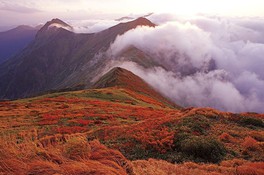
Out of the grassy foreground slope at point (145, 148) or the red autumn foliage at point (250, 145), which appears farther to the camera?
the red autumn foliage at point (250, 145)

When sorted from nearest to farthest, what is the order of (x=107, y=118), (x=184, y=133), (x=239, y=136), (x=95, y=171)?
(x=95, y=171)
(x=184, y=133)
(x=239, y=136)
(x=107, y=118)

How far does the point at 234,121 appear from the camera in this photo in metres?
27.4

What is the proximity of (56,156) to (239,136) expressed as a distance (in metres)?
16.9

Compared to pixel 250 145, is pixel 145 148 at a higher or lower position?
lower

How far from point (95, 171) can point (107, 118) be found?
29132 mm

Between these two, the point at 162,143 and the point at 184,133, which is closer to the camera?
the point at 162,143

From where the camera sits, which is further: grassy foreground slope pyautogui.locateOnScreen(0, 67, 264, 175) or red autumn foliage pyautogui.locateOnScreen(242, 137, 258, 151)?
red autumn foliage pyautogui.locateOnScreen(242, 137, 258, 151)

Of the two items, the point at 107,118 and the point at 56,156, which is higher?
the point at 56,156

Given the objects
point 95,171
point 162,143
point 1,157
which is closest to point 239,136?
point 162,143

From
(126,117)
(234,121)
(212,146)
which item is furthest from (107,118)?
(212,146)

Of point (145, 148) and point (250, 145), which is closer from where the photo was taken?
point (145, 148)

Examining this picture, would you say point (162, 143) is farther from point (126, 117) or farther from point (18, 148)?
point (126, 117)

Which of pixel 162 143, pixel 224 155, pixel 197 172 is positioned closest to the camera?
pixel 197 172

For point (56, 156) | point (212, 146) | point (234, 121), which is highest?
point (56, 156)
